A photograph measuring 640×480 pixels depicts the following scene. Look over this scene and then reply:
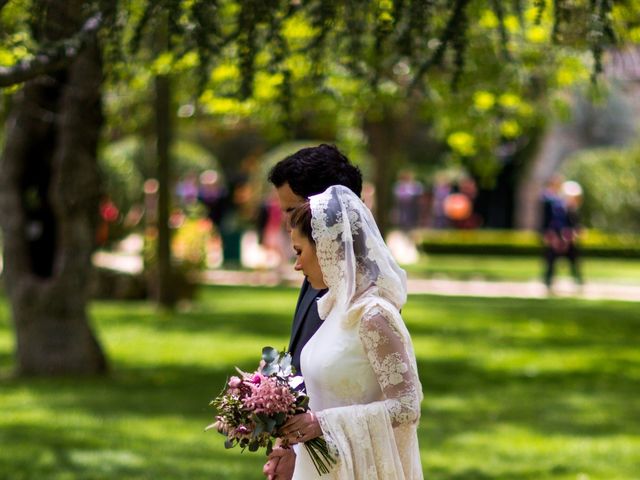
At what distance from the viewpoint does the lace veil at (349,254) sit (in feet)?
15.2

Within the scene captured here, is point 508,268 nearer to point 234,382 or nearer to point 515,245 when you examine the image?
point 515,245

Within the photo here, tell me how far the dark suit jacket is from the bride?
0.70ft

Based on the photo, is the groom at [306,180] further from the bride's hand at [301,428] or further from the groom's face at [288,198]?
the bride's hand at [301,428]

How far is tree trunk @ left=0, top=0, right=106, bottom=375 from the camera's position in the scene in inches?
491

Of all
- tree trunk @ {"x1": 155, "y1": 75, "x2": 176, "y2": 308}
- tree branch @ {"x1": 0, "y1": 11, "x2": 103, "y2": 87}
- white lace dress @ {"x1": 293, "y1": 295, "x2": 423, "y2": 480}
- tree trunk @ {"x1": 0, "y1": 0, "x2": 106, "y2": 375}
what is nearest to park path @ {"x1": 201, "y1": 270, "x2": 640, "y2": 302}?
→ tree trunk @ {"x1": 155, "y1": 75, "x2": 176, "y2": 308}

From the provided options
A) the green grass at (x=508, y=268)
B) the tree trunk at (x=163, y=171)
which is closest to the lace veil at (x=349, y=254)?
the tree trunk at (x=163, y=171)

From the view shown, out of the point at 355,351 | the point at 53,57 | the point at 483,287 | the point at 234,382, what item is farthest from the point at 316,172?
the point at 483,287

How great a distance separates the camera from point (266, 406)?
14.7ft

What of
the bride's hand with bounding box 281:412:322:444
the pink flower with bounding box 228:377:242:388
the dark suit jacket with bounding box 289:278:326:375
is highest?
the dark suit jacket with bounding box 289:278:326:375

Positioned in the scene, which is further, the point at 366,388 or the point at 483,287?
the point at 483,287

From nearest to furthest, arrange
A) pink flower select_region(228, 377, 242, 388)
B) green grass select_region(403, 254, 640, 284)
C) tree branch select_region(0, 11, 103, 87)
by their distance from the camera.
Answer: pink flower select_region(228, 377, 242, 388)
tree branch select_region(0, 11, 103, 87)
green grass select_region(403, 254, 640, 284)

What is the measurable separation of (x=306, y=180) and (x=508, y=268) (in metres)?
27.6

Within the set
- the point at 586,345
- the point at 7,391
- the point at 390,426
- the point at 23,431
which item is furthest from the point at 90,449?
the point at 586,345

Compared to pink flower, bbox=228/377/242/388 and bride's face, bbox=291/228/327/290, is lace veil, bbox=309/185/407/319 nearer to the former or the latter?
bride's face, bbox=291/228/327/290
